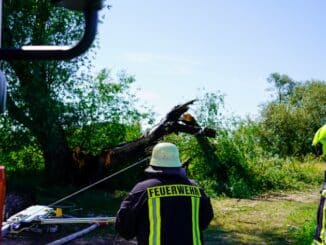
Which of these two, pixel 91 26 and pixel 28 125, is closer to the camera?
pixel 91 26

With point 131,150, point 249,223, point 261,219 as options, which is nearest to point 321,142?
point 249,223

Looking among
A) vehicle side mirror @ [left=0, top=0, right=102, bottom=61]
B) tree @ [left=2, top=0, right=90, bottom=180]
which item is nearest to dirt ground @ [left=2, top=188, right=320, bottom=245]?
tree @ [left=2, top=0, right=90, bottom=180]

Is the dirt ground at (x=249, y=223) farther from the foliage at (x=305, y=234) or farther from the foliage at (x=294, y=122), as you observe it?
the foliage at (x=294, y=122)

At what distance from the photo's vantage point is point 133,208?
3.77 meters

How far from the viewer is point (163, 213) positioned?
3.74 metres

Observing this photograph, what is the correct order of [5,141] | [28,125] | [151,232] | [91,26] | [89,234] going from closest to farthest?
[91,26] < [151,232] < [89,234] < [28,125] < [5,141]

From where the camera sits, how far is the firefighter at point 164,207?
147 inches

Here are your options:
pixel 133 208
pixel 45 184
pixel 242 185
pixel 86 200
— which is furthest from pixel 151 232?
pixel 242 185

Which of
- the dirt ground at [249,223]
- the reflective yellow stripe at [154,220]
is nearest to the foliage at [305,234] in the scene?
the dirt ground at [249,223]

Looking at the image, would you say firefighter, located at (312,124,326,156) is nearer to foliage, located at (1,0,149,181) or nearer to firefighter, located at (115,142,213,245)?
firefighter, located at (115,142,213,245)

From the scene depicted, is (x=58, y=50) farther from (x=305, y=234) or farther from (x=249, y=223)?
(x=249, y=223)

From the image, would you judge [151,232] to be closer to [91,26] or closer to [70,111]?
[91,26]

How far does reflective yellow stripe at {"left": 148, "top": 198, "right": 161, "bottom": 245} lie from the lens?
3.74 meters

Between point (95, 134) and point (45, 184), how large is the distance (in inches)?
75.0
